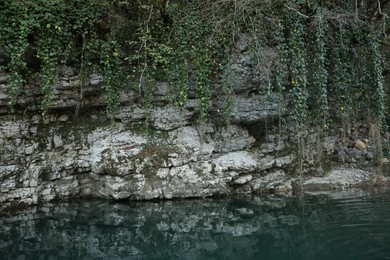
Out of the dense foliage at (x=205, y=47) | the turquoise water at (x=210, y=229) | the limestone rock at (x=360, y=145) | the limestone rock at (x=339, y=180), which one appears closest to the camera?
the turquoise water at (x=210, y=229)

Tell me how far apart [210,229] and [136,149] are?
262 cm

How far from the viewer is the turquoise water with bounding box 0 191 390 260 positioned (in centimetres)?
434

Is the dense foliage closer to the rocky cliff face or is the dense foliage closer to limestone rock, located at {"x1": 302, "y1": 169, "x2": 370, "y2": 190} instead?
the rocky cliff face

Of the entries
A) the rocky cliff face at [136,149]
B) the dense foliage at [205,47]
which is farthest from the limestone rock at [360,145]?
the dense foliage at [205,47]

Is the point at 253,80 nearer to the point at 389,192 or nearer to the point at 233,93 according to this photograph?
the point at 233,93

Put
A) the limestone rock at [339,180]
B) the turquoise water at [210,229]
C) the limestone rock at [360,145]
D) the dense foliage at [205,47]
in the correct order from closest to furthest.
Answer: the turquoise water at [210,229], the dense foliage at [205,47], the limestone rock at [339,180], the limestone rock at [360,145]

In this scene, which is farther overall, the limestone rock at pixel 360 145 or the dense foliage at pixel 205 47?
the limestone rock at pixel 360 145

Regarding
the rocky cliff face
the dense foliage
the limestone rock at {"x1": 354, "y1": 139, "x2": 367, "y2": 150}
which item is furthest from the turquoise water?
the dense foliage

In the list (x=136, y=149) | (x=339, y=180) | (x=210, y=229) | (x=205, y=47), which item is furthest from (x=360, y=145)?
(x=136, y=149)

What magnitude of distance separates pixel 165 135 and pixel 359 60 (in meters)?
4.42

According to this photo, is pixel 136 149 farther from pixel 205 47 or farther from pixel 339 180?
pixel 339 180

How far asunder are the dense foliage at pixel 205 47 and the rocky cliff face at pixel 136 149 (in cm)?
36

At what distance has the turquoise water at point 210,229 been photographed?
4.34 metres

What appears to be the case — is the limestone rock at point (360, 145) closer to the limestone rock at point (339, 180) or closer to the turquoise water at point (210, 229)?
the limestone rock at point (339, 180)
